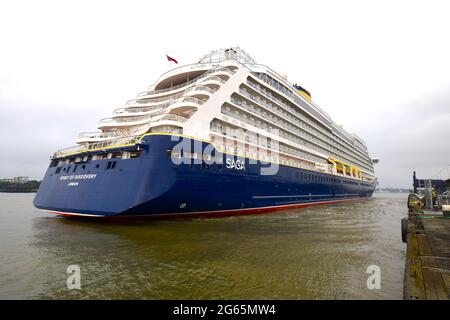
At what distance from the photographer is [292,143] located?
27.6m

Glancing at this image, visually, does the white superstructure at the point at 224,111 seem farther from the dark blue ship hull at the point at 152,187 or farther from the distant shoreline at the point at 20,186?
the distant shoreline at the point at 20,186

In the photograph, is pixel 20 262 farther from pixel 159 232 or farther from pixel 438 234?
pixel 438 234

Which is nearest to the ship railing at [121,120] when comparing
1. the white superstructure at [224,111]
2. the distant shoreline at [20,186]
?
the white superstructure at [224,111]

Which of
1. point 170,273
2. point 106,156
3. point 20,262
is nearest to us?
point 170,273

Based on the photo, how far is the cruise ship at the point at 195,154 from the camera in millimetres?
14344

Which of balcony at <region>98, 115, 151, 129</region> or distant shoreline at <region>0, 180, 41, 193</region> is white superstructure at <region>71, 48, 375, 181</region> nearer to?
balcony at <region>98, 115, 151, 129</region>

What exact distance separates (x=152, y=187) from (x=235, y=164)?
6081 mm

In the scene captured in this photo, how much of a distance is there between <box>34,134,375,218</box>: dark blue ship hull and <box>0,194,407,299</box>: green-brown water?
241cm

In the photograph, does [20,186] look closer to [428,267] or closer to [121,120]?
[121,120]

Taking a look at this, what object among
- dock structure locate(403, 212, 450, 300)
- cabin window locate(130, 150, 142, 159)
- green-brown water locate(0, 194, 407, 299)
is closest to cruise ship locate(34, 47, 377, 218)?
cabin window locate(130, 150, 142, 159)

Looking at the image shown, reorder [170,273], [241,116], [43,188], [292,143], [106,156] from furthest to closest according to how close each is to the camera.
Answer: [292,143] < [241,116] < [43,188] < [106,156] < [170,273]

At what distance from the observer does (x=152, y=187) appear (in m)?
13.9

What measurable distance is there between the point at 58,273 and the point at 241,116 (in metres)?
17.0
